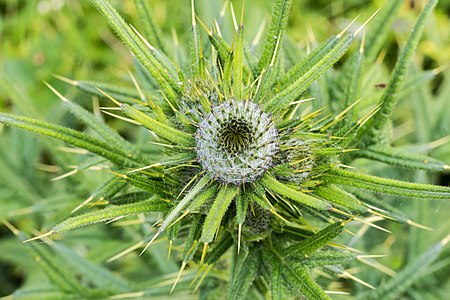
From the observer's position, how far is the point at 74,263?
292 centimetres

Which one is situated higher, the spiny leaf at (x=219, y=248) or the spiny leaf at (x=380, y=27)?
the spiny leaf at (x=380, y=27)

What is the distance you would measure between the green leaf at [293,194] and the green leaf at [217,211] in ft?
0.34

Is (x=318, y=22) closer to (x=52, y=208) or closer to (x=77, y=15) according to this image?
(x=77, y=15)

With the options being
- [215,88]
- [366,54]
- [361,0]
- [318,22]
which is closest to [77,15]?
[318,22]

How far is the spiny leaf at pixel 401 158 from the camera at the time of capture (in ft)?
7.36

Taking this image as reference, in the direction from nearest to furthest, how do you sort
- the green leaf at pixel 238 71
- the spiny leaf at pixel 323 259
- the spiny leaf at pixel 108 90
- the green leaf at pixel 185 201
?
the green leaf at pixel 185 201 → the green leaf at pixel 238 71 → the spiny leaf at pixel 323 259 → the spiny leaf at pixel 108 90

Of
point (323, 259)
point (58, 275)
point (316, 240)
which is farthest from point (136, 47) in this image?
point (58, 275)

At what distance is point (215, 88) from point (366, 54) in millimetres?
1094

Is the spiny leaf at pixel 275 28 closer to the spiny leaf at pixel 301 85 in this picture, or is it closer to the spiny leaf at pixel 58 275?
the spiny leaf at pixel 301 85

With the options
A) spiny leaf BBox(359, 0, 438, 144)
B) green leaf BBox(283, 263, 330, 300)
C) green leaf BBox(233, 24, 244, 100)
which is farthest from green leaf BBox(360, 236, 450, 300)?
green leaf BBox(233, 24, 244, 100)

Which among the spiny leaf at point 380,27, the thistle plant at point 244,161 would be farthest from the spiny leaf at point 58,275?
the spiny leaf at point 380,27

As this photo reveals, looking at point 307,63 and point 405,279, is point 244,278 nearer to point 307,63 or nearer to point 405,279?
point 307,63

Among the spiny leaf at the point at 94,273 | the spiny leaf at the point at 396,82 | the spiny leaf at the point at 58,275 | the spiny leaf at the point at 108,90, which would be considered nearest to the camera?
the spiny leaf at the point at 396,82

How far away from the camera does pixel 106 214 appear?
1.65m
